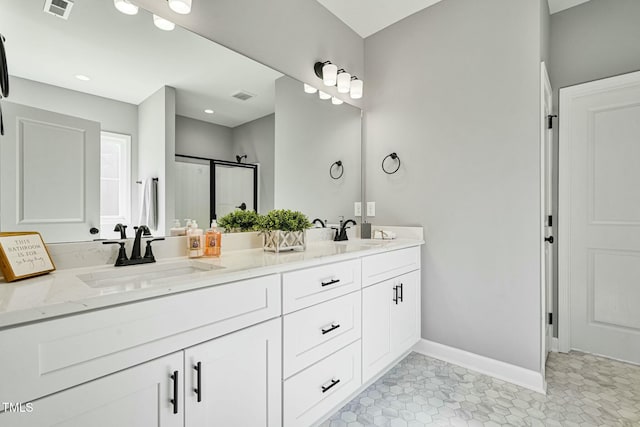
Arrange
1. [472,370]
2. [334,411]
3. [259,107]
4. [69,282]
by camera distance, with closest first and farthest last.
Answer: [69,282] → [334,411] → [259,107] → [472,370]

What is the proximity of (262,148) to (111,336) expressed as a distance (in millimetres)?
1321

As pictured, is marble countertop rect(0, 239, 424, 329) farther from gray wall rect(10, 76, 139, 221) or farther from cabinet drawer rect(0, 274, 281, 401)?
gray wall rect(10, 76, 139, 221)

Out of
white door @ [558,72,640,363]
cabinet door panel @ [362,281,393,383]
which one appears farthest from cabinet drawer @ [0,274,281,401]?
white door @ [558,72,640,363]

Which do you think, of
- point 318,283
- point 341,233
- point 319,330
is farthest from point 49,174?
point 341,233

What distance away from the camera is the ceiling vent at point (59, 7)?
1128 millimetres

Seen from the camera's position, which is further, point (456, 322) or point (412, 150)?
point (412, 150)

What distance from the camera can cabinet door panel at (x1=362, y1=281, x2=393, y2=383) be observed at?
5.63ft

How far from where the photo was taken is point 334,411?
5.25 feet

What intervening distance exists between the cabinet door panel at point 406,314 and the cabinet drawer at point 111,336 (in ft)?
3.89

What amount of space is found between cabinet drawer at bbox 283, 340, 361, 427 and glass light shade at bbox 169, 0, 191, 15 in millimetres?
1750

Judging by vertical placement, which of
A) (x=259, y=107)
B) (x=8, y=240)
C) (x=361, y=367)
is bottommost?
(x=361, y=367)

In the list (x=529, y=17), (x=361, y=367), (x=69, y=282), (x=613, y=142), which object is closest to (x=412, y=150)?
(x=529, y=17)

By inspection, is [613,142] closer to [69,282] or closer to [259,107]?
[259,107]

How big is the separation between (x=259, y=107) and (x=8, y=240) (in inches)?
52.2
